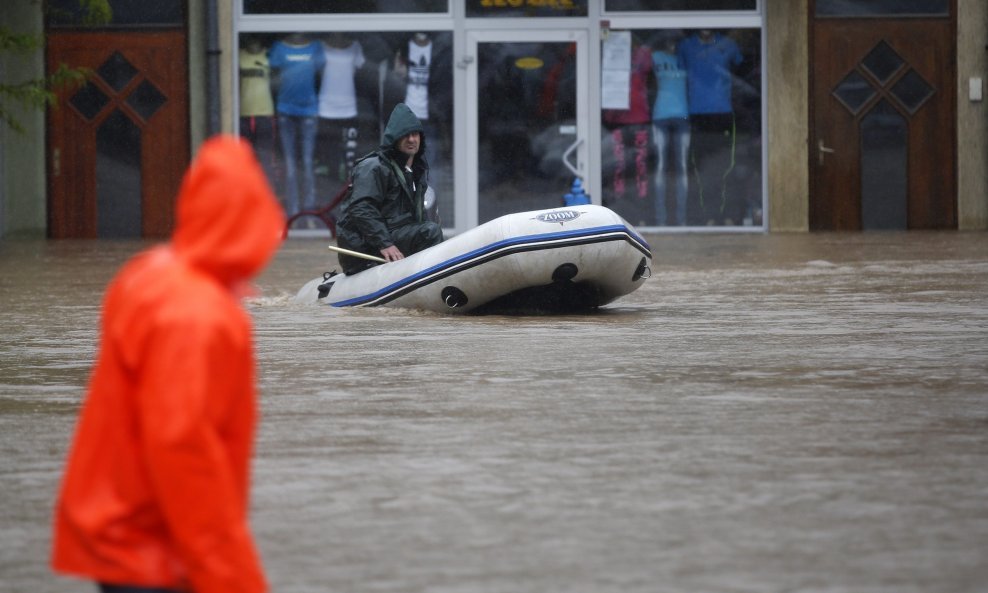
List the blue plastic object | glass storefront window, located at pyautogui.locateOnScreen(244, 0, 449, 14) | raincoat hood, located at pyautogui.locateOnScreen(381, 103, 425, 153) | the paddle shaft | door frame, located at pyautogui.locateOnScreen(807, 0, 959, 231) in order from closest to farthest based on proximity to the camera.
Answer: raincoat hood, located at pyautogui.locateOnScreen(381, 103, 425, 153) → the paddle shaft → the blue plastic object → glass storefront window, located at pyautogui.locateOnScreen(244, 0, 449, 14) → door frame, located at pyautogui.locateOnScreen(807, 0, 959, 231)

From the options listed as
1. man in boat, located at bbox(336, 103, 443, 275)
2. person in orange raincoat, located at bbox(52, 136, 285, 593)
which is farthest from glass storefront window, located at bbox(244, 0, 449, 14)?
person in orange raincoat, located at bbox(52, 136, 285, 593)

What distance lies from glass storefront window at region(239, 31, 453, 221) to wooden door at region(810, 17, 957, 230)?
4.93 meters

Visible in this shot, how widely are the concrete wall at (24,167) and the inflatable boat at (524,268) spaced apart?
12.0 m

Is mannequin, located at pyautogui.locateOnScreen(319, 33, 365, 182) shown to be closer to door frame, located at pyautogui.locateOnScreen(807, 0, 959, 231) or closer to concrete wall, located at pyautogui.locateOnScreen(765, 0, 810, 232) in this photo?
concrete wall, located at pyautogui.locateOnScreen(765, 0, 810, 232)

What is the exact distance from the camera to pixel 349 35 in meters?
24.0

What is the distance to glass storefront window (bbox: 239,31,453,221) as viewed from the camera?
24.0 metres

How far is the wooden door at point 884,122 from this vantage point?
24281 millimetres

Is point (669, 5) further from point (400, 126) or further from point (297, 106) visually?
point (400, 126)

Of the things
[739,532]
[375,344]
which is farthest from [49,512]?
[375,344]

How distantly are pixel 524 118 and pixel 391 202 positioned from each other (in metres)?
11.0

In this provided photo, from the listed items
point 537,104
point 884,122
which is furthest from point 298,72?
point 884,122

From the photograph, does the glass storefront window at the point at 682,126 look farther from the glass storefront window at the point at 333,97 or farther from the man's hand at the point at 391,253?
the man's hand at the point at 391,253

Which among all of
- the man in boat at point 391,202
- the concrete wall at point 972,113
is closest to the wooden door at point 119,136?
the concrete wall at point 972,113

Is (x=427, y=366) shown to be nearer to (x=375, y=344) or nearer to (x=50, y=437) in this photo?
(x=375, y=344)
